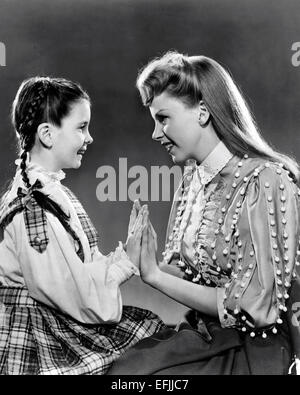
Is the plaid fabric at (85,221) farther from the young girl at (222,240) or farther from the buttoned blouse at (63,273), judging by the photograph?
the young girl at (222,240)

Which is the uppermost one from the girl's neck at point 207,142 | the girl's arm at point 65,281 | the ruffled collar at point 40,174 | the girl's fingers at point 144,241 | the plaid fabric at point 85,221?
the girl's neck at point 207,142

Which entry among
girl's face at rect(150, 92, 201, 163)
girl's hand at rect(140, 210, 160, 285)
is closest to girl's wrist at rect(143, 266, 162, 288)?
girl's hand at rect(140, 210, 160, 285)

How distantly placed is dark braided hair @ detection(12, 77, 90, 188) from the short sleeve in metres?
0.59

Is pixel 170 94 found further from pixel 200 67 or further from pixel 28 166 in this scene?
pixel 28 166

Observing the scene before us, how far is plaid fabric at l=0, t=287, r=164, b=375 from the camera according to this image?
4.77 feet

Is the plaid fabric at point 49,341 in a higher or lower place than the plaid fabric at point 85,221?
lower

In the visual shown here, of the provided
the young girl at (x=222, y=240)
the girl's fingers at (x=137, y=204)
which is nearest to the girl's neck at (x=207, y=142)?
the young girl at (x=222, y=240)

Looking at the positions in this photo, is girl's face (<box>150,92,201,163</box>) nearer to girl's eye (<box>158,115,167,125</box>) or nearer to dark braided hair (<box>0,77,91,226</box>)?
girl's eye (<box>158,115,167,125</box>)

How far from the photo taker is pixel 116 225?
175cm

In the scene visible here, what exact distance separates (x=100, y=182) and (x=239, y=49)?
0.62 m

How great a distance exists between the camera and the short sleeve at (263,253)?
142 cm

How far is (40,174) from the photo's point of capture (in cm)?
158

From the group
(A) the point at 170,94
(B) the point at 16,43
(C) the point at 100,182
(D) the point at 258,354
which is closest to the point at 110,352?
(D) the point at 258,354

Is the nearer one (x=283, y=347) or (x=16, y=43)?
(x=283, y=347)
